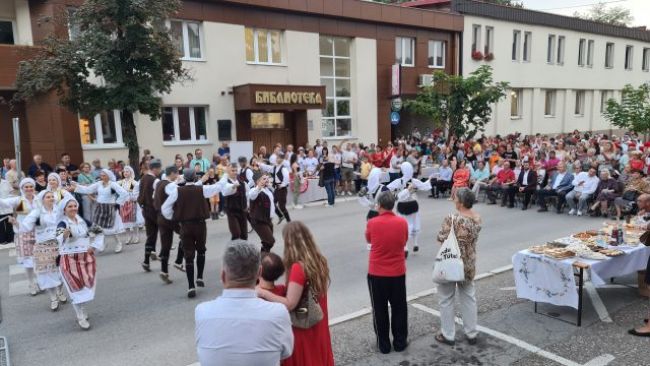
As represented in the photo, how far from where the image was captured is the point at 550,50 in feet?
104

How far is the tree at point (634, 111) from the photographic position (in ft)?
59.9

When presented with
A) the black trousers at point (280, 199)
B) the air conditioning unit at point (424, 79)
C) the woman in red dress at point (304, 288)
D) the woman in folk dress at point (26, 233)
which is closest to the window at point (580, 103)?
the air conditioning unit at point (424, 79)

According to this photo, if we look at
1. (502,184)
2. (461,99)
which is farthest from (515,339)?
(461,99)

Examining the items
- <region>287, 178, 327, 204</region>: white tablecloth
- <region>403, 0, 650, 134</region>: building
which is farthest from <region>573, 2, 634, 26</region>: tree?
<region>287, 178, 327, 204</region>: white tablecloth

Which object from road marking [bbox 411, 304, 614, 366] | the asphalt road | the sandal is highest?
the sandal

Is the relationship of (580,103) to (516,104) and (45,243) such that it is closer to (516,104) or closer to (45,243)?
(516,104)

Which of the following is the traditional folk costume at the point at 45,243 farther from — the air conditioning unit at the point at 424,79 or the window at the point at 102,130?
the air conditioning unit at the point at 424,79

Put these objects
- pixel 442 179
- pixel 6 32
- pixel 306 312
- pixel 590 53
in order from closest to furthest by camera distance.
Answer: pixel 306 312 < pixel 6 32 < pixel 442 179 < pixel 590 53

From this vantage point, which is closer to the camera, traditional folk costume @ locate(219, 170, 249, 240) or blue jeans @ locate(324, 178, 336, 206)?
traditional folk costume @ locate(219, 170, 249, 240)

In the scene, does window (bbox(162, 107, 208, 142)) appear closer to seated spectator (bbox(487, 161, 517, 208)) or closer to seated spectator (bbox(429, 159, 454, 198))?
seated spectator (bbox(429, 159, 454, 198))

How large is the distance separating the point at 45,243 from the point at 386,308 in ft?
16.4

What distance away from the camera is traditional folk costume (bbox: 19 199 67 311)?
656 cm

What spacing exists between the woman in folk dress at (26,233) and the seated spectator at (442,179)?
12092 millimetres

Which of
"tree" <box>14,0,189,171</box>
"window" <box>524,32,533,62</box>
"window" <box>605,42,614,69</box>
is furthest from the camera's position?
"window" <box>605,42,614,69</box>
